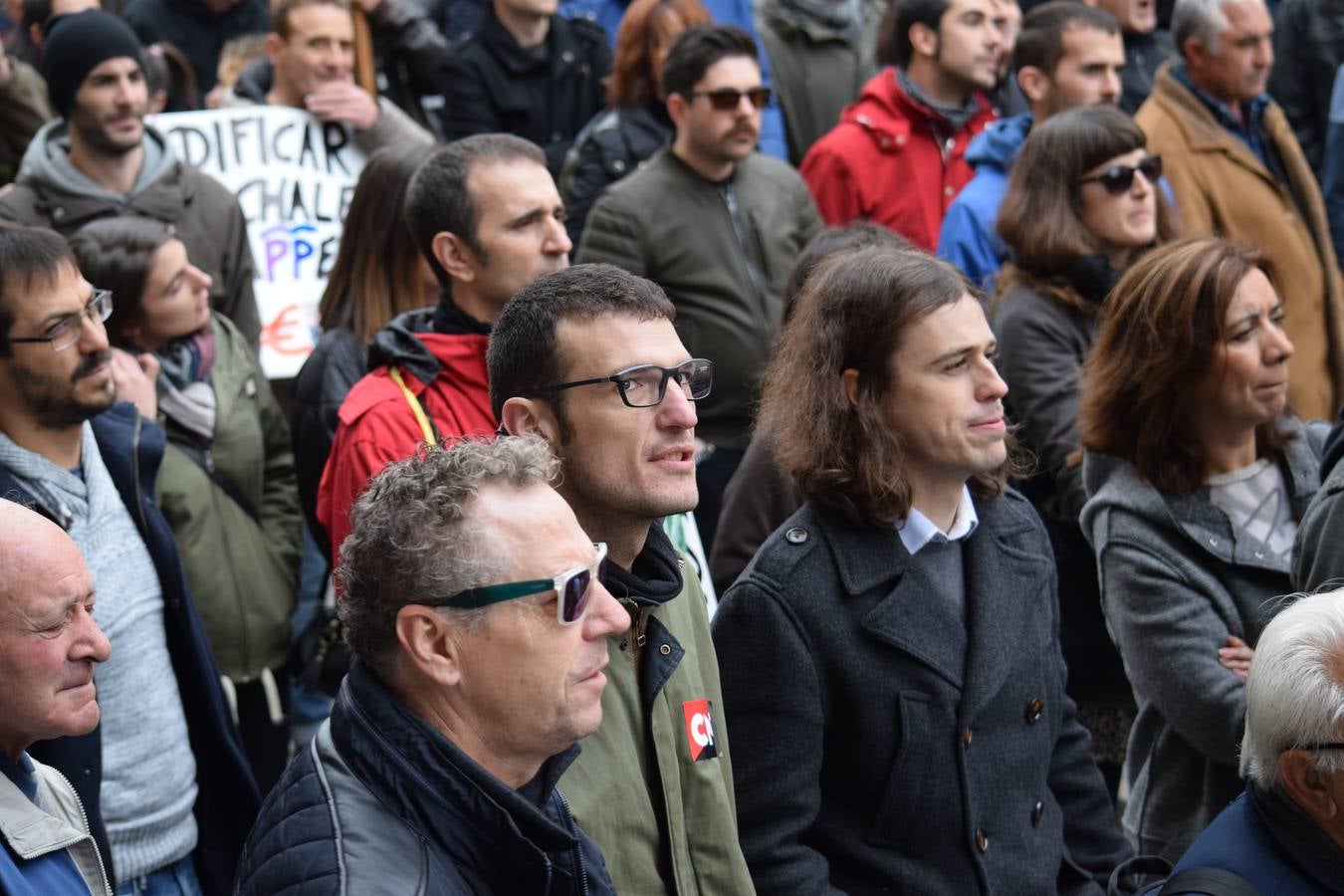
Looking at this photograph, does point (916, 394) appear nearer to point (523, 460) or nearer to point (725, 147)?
point (523, 460)

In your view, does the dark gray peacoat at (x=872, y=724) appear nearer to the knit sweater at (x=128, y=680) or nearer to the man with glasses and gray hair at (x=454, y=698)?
the man with glasses and gray hair at (x=454, y=698)

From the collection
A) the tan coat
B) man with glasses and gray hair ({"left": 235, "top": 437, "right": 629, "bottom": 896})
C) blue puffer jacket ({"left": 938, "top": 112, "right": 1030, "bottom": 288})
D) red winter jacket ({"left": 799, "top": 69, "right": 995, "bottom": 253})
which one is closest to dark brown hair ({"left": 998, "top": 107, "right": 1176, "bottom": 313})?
blue puffer jacket ({"left": 938, "top": 112, "right": 1030, "bottom": 288})

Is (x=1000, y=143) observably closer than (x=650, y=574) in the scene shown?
No

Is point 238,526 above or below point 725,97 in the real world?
below

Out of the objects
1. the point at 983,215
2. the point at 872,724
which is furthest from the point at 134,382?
the point at 983,215

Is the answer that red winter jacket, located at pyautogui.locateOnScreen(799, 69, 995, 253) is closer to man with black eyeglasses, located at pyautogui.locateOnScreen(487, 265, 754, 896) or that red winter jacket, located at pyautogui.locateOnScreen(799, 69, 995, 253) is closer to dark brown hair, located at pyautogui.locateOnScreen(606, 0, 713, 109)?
dark brown hair, located at pyautogui.locateOnScreen(606, 0, 713, 109)

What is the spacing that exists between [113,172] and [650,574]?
12.8 feet

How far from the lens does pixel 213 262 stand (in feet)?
20.7

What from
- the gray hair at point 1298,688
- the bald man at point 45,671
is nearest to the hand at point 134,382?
the bald man at point 45,671

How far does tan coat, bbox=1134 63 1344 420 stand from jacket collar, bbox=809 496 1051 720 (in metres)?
3.40

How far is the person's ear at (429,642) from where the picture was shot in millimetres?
2537

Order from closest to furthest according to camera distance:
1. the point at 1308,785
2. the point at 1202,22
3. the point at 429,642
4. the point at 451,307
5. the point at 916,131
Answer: the point at 429,642
the point at 1308,785
the point at 451,307
the point at 1202,22
the point at 916,131

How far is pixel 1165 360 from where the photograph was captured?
4195 millimetres

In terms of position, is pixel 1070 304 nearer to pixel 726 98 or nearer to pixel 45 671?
pixel 726 98
